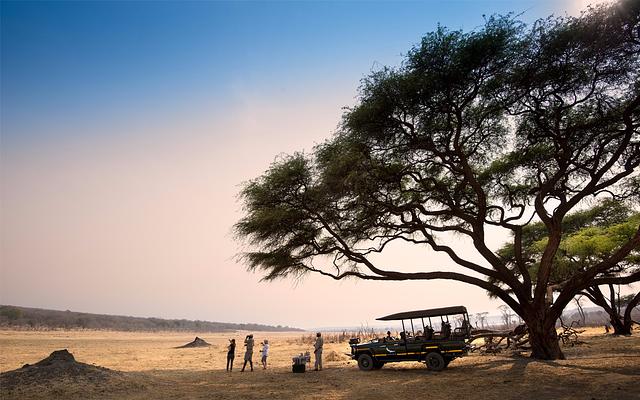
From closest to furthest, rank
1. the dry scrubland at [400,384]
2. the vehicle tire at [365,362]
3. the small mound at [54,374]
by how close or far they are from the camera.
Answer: the dry scrubland at [400,384] < the small mound at [54,374] < the vehicle tire at [365,362]

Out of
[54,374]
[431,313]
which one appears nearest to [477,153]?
[431,313]

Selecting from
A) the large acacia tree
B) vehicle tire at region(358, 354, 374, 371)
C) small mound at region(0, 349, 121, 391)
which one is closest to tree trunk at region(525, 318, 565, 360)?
the large acacia tree

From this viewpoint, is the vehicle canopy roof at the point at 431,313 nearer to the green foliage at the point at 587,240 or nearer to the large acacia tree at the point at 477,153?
the large acacia tree at the point at 477,153

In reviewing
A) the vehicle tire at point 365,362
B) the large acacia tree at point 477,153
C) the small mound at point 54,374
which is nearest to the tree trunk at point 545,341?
A: the large acacia tree at point 477,153

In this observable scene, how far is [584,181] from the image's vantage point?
18.5 meters

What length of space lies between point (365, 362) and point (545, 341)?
7.72m

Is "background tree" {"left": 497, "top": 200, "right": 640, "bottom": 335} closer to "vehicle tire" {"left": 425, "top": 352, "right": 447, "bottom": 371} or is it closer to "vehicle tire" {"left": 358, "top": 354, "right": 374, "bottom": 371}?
"vehicle tire" {"left": 425, "top": 352, "right": 447, "bottom": 371}

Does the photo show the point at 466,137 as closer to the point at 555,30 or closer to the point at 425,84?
the point at 425,84

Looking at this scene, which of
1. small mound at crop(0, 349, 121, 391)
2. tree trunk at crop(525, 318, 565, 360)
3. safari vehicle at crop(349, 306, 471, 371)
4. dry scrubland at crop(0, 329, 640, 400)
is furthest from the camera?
tree trunk at crop(525, 318, 565, 360)

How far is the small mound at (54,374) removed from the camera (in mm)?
14289

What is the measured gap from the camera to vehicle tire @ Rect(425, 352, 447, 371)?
16.8 metres

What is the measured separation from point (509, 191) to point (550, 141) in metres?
3.16

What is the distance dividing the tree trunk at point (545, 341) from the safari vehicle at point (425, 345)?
2743 millimetres

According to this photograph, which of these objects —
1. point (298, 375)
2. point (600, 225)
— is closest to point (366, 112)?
point (298, 375)
